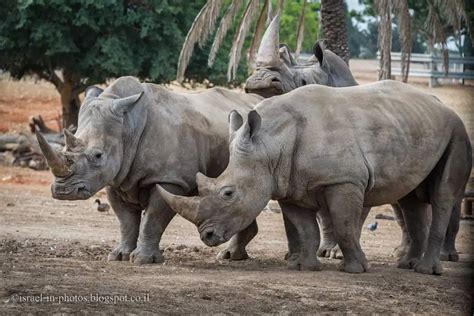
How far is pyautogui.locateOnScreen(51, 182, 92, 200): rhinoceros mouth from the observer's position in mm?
10133

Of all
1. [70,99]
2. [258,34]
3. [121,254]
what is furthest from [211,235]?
[70,99]

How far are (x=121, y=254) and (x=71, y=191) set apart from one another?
128 centimetres

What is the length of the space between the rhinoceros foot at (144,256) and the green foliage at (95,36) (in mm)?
14894

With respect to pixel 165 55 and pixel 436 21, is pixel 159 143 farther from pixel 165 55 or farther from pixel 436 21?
pixel 165 55

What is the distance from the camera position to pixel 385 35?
16.7m

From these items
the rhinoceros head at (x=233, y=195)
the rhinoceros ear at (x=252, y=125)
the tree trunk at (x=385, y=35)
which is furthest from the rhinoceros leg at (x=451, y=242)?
the tree trunk at (x=385, y=35)

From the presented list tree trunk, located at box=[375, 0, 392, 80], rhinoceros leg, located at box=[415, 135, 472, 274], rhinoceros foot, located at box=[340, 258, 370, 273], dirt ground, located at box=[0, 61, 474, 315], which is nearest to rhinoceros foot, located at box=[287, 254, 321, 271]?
dirt ground, located at box=[0, 61, 474, 315]

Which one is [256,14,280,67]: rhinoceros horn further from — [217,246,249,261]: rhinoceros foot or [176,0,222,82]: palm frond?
[176,0,222,82]: palm frond

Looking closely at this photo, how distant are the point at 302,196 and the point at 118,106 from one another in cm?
192

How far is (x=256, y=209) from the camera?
10172mm

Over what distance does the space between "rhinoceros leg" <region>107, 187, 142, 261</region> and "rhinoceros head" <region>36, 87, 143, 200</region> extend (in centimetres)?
84

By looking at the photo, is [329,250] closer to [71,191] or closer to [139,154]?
[139,154]

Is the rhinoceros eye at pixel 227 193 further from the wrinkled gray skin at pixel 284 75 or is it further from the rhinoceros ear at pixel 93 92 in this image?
the wrinkled gray skin at pixel 284 75

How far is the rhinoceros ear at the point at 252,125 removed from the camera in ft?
33.3
